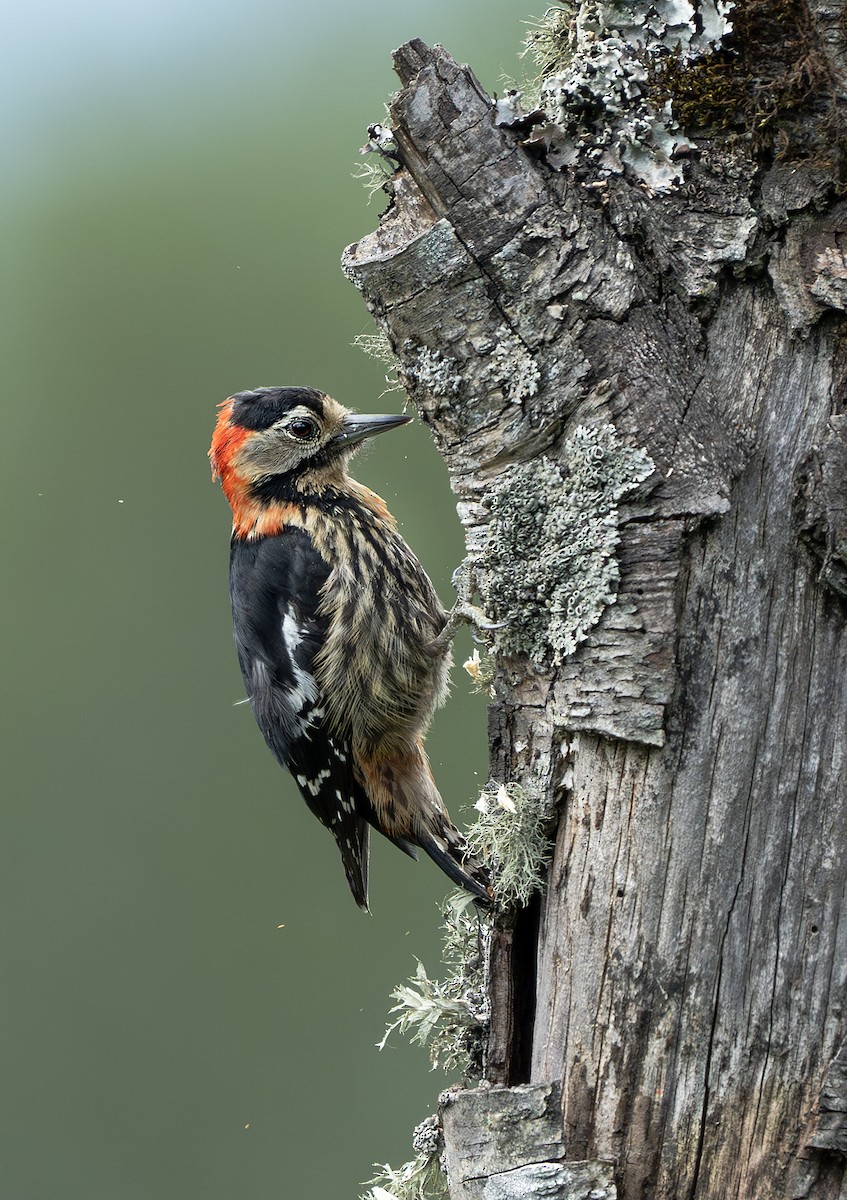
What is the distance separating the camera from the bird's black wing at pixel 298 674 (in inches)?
121

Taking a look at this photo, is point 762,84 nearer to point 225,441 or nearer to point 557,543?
point 557,543

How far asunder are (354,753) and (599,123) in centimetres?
180

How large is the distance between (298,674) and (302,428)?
2.27ft

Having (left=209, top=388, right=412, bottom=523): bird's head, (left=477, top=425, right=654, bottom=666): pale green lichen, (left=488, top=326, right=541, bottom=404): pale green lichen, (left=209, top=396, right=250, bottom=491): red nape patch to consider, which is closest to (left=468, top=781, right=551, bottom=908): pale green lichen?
(left=477, top=425, right=654, bottom=666): pale green lichen

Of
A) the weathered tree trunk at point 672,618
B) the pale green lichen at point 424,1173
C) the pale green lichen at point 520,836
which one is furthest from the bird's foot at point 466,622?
the pale green lichen at point 424,1173

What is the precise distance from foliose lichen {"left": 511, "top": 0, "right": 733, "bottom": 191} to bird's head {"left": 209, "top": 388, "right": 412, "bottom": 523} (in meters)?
1.22

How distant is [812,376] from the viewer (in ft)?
5.98

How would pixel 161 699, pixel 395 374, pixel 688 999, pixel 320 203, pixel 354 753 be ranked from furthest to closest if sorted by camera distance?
pixel 161 699, pixel 320 203, pixel 354 753, pixel 395 374, pixel 688 999

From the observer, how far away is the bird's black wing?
3076 mm

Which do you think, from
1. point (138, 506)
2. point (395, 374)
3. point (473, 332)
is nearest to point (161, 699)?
point (138, 506)

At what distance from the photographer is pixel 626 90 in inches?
77.0

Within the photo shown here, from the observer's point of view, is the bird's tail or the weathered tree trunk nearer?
the weathered tree trunk

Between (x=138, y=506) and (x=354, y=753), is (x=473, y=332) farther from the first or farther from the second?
(x=138, y=506)

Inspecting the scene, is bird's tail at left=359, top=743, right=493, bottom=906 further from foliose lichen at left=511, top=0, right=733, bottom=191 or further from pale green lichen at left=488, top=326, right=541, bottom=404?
foliose lichen at left=511, top=0, right=733, bottom=191
